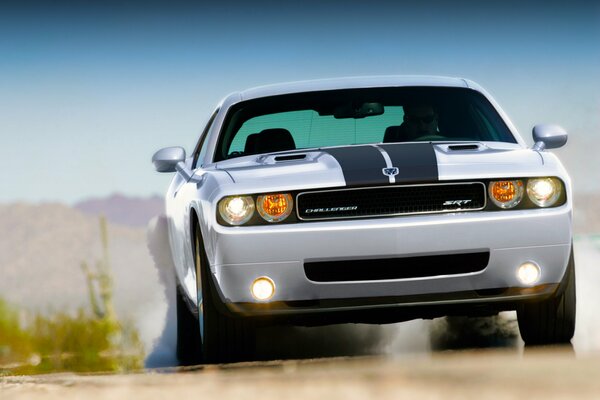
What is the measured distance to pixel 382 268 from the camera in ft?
21.2

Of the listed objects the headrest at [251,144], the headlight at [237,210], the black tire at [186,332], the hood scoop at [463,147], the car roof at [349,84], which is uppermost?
the car roof at [349,84]

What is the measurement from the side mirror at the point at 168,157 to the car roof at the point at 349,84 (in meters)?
0.50

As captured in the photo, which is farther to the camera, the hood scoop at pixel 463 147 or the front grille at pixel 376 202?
the hood scoop at pixel 463 147

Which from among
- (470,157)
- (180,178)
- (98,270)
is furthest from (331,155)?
(98,270)

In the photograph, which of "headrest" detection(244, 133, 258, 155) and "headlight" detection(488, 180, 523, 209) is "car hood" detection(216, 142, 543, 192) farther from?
"headrest" detection(244, 133, 258, 155)

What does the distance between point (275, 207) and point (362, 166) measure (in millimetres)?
473

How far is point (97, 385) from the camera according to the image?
5.50 m

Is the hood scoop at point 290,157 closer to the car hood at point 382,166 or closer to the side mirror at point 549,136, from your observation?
the car hood at point 382,166

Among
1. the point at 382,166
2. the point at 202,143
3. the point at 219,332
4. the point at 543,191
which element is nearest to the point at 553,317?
the point at 543,191

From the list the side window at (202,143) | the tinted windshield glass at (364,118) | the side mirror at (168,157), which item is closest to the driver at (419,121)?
the tinted windshield glass at (364,118)

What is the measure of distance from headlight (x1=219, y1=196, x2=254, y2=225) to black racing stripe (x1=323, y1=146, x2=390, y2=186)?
479 mm

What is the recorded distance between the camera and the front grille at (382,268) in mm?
6465

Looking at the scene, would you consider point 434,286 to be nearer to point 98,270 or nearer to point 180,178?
point 180,178

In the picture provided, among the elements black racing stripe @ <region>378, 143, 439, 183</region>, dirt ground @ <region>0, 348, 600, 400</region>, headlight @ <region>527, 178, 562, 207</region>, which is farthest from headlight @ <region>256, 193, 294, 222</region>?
headlight @ <region>527, 178, 562, 207</region>
